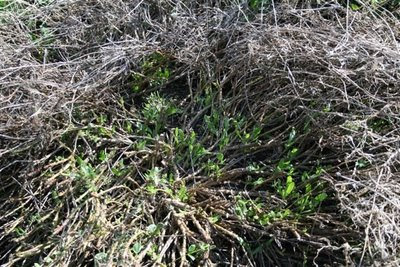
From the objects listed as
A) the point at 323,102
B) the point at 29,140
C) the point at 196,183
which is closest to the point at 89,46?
the point at 29,140

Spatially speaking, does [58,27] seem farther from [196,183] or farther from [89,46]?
[196,183]

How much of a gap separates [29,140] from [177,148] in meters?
0.56

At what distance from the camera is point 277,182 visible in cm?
233

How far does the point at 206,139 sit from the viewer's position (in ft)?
8.23

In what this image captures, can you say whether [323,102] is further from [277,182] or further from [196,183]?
[196,183]

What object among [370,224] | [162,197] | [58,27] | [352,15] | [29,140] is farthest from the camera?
[58,27]

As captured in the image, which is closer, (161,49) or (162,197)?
(162,197)

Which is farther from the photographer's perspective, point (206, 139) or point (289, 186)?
point (206, 139)

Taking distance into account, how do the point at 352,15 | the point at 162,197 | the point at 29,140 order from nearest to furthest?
the point at 162,197, the point at 29,140, the point at 352,15

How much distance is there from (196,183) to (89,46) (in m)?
0.91

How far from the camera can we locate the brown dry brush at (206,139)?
7.27 feet

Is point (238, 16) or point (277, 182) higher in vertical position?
point (238, 16)

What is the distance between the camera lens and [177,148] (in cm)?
248

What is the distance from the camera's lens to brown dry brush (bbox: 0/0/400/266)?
2.22 meters
